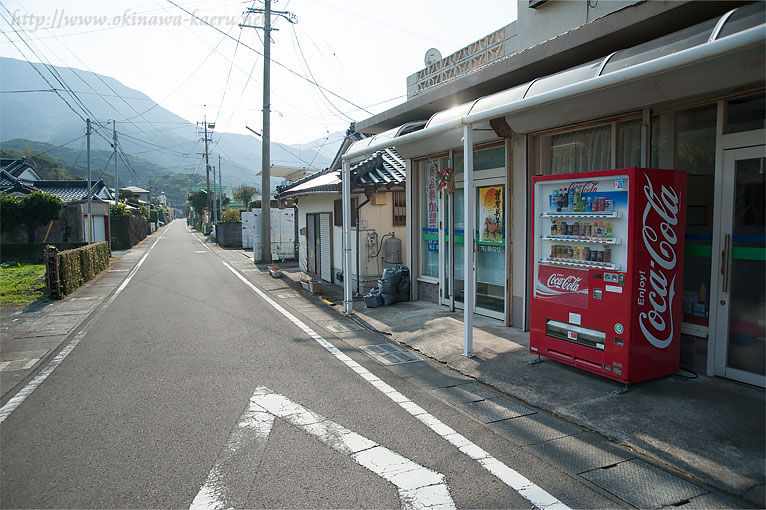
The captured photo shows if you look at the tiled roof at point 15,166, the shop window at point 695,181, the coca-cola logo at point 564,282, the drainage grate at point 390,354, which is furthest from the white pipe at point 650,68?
the tiled roof at point 15,166

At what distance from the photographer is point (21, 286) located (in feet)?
A: 45.4

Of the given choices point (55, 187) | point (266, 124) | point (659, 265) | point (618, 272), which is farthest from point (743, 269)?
point (55, 187)

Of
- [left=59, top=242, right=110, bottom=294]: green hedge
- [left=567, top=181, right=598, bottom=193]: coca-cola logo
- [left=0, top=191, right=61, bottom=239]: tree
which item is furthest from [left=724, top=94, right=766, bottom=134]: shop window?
[left=0, top=191, right=61, bottom=239]: tree

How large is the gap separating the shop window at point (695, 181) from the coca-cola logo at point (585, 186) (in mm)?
1255

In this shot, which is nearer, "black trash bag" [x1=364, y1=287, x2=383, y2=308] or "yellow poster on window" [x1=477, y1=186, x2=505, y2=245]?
"yellow poster on window" [x1=477, y1=186, x2=505, y2=245]

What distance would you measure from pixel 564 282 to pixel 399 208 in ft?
24.5

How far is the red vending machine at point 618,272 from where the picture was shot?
489 cm

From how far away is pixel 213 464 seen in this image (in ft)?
11.9

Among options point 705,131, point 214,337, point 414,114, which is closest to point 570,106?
point 705,131

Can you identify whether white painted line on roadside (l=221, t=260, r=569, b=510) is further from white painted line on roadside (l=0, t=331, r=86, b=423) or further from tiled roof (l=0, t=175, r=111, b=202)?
tiled roof (l=0, t=175, r=111, b=202)

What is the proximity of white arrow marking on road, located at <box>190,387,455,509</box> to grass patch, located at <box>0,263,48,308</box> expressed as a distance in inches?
411

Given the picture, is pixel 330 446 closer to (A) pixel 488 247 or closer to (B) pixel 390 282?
(A) pixel 488 247

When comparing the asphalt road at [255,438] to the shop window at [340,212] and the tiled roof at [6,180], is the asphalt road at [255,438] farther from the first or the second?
the tiled roof at [6,180]

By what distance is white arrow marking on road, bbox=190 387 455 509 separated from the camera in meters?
3.17
